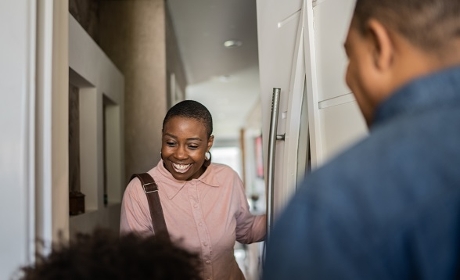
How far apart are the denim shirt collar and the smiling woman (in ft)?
3.31

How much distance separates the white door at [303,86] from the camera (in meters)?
1.31

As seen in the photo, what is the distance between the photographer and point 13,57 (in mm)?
1015

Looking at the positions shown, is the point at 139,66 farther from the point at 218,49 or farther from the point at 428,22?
the point at 428,22

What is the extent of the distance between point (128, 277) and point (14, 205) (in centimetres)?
54

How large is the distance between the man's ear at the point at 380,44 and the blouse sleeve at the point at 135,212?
0.98m

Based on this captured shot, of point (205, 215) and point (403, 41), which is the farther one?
point (205, 215)

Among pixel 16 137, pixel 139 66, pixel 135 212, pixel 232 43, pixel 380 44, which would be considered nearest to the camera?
pixel 380 44

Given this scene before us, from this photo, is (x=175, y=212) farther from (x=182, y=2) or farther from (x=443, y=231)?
(x=182, y=2)

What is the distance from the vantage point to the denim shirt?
1.46 ft

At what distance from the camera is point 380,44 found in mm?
555

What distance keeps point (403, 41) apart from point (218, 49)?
4.32 m

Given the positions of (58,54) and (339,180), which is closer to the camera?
(339,180)

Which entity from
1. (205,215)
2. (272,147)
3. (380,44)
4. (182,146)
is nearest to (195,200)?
(205,215)

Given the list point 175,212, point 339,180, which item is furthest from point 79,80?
point 339,180
